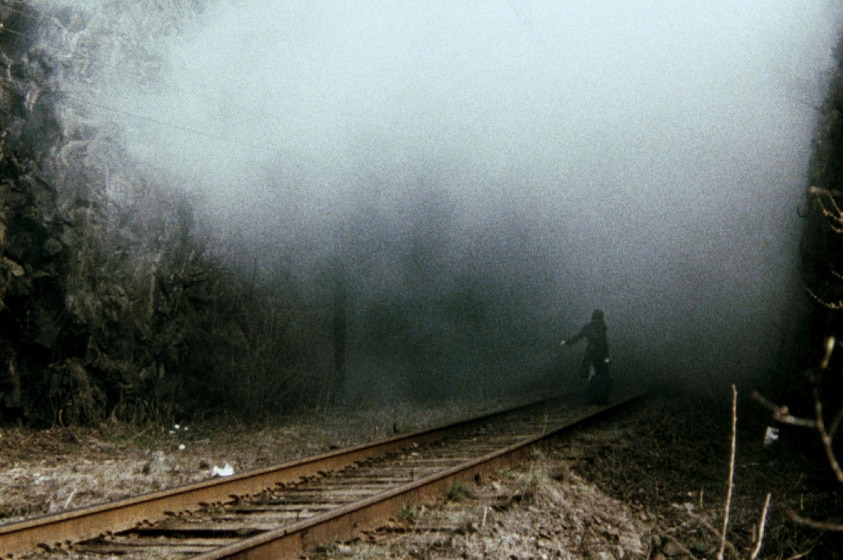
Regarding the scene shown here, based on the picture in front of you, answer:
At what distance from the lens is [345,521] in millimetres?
4723

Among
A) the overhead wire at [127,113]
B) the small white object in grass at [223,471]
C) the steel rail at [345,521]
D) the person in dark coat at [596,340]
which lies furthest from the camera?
the person in dark coat at [596,340]

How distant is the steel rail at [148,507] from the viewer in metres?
4.31

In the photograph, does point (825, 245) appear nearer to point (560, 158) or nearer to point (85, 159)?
point (85, 159)

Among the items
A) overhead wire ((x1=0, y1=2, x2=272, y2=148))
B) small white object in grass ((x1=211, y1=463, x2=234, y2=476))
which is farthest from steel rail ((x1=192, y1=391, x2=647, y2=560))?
overhead wire ((x1=0, y1=2, x2=272, y2=148))

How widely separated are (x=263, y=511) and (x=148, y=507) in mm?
732

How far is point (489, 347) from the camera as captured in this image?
19969 millimetres

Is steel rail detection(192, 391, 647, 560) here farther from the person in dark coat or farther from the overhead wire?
the overhead wire

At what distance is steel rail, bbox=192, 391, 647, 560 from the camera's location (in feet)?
13.1

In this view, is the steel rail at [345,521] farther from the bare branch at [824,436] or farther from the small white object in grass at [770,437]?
the small white object in grass at [770,437]

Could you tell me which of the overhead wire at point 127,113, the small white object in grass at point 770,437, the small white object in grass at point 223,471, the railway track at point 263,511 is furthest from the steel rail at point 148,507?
the overhead wire at point 127,113

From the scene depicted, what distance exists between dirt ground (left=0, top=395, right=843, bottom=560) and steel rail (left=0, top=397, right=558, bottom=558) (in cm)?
81

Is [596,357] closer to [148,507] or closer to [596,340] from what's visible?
[596,340]

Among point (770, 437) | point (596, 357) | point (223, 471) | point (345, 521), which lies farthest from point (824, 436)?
point (596, 357)

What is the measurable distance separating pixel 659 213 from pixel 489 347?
19.1 feet
